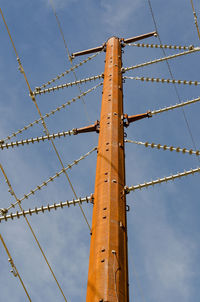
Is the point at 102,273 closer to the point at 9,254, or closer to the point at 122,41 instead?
the point at 9,254

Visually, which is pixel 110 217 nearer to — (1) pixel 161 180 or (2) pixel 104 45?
(1) pixel 161 180

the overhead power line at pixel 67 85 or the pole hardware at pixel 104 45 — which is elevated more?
the pole hardware at pixel 104 45

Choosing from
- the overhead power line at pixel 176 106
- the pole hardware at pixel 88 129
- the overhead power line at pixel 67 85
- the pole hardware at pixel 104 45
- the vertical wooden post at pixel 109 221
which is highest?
the pole hardware at pixel 104 45

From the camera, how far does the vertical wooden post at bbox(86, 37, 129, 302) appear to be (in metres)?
5.39

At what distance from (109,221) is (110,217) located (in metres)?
0.10

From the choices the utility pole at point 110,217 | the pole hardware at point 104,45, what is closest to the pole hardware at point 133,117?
the utility pole at point 110,217

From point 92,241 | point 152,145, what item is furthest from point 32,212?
point 152,145

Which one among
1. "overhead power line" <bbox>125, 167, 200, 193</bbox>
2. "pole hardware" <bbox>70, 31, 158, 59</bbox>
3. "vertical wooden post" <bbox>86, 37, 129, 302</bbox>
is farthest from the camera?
"pole hardware" <bbox>70, 31, 158, 59</bbox>

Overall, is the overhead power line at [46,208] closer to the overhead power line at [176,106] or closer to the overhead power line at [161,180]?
the overhead power line at [161,180]

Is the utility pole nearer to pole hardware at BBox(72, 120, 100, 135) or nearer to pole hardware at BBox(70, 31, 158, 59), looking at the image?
pole hardware at BBox(72, 120, 100, 135)

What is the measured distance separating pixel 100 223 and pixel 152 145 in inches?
127

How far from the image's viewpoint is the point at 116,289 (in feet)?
17.5

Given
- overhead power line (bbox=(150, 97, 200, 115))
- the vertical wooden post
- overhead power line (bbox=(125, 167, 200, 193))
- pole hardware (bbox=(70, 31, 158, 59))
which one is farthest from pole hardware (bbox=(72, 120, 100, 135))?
pole hardware (bbox=(70, 31, 158, 59))

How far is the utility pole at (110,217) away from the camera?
540cm
